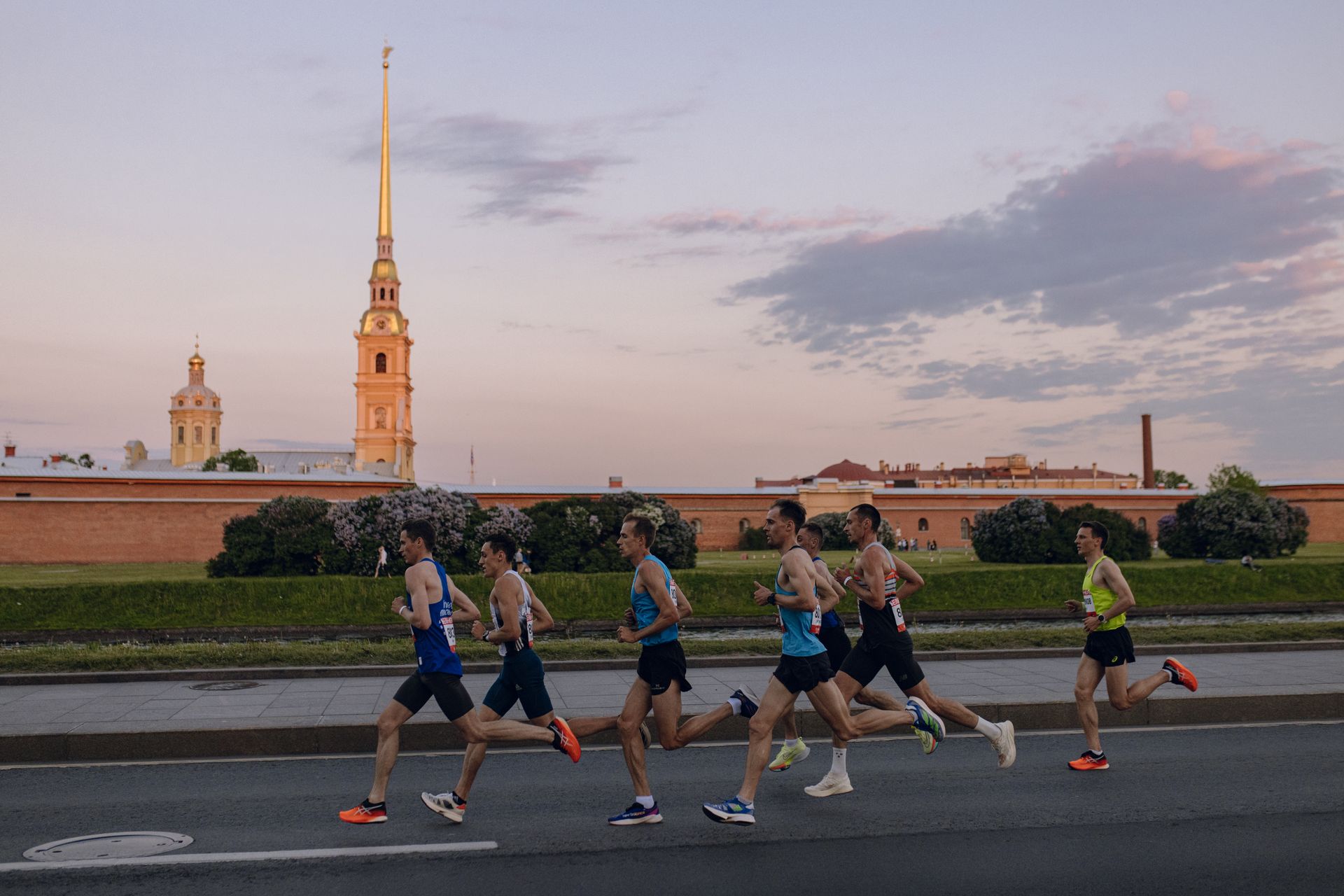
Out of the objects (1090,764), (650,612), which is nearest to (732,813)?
(650,612)

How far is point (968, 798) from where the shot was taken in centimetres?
777

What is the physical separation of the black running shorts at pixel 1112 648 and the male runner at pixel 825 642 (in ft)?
5.66

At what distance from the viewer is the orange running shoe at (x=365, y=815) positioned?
278 inches

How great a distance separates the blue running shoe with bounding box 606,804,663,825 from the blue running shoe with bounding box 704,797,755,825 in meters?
0.34

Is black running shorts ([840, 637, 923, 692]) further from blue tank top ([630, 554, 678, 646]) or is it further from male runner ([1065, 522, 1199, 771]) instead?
blue tank top ([630, 554, 678, 646])

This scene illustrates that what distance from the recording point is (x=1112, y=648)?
8883 mm

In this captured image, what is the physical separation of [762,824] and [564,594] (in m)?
23.3

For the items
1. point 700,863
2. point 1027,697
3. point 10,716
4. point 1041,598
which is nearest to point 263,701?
point 10,716

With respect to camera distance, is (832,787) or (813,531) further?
(813,531)

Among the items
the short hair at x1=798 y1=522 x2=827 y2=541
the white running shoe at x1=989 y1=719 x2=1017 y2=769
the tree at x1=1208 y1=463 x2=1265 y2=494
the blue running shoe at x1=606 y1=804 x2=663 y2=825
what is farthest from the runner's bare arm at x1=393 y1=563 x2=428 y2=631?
the tree at x1=1208 y1=463 x2=1265 y2=494

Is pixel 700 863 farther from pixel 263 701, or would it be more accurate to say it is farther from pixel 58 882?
pixel 263 701

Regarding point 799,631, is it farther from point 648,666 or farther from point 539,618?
point 539,618

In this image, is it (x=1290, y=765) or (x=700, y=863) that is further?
(x=1290, y=765)

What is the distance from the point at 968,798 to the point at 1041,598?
27.2m
